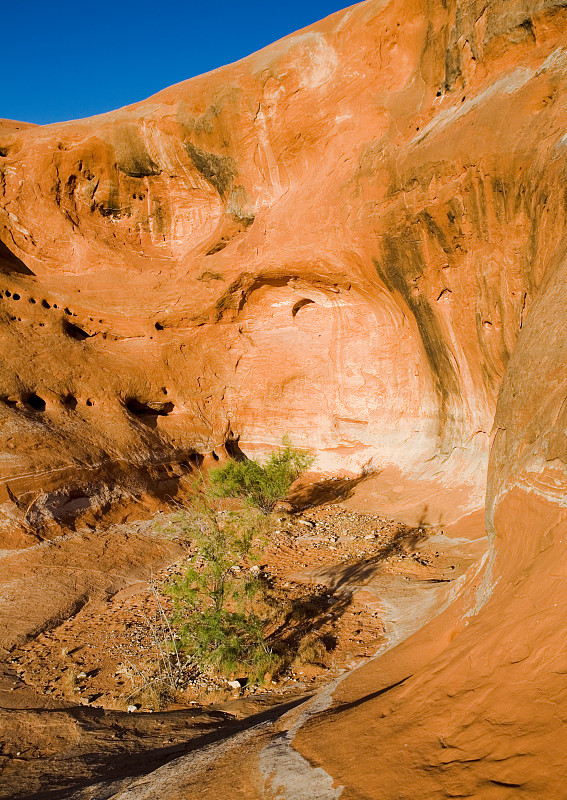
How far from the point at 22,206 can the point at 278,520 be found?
1275cm

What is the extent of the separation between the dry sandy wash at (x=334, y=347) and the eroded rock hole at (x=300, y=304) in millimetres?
77

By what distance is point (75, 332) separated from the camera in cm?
1474

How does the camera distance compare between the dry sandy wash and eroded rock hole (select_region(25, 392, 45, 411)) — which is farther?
eroded rock hole (select_region(25, 392, 45, 411))

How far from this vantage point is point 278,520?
12.3 m

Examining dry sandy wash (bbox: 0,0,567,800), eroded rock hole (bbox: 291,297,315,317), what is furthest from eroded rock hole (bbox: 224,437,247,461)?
eroded rock hole (bbox: 291,297,315,317)

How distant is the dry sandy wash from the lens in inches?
127

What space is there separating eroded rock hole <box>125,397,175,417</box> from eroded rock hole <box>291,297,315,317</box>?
15.4ft

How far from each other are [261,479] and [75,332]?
697 centimetres

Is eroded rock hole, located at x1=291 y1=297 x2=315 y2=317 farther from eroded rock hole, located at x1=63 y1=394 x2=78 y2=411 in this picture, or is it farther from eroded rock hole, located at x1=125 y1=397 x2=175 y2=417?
eroded rock hole, located at x1=63 y1=394 x2=78 y2=411

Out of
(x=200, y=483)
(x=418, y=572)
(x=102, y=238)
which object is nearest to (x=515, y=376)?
(x=418, y=572)

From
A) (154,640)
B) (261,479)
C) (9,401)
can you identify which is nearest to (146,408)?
(9,401)

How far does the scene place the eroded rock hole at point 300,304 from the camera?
15398 mm

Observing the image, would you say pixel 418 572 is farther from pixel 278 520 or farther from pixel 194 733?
pixel 194 733

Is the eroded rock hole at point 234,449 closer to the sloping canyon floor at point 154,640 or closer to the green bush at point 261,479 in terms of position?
the green bush at point 261,479
